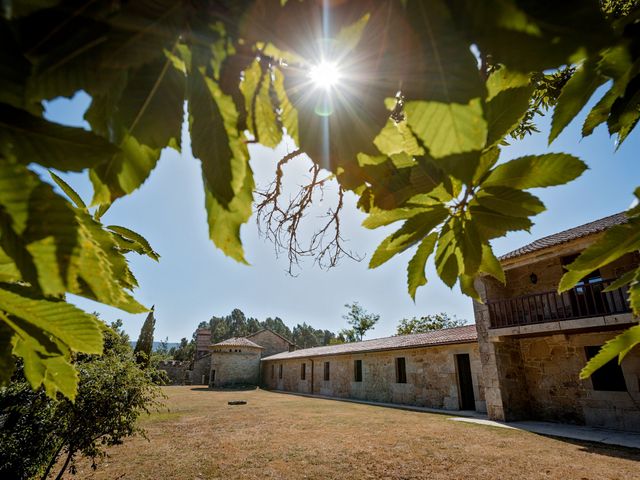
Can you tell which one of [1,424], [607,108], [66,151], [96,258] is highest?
[607,108]

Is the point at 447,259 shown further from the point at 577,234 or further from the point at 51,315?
the point at 577,234

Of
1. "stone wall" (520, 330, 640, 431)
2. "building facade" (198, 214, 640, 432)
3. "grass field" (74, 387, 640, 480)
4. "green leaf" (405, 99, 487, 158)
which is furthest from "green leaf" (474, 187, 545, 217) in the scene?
"stone wall" (520, 330, 640, 431)

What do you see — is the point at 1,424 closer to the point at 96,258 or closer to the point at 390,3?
the point at 96,258

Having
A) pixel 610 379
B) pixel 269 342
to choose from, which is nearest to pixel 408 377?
pixel 610 379

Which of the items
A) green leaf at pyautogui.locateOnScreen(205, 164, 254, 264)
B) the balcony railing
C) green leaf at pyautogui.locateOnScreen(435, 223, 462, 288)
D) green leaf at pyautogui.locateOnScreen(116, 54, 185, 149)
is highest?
the balcony railing

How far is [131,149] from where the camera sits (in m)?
0.57

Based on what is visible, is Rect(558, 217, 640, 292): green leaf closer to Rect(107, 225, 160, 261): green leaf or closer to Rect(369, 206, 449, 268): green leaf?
Rect(369, 206, 449, 268): green leaf

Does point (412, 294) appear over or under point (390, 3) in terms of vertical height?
under

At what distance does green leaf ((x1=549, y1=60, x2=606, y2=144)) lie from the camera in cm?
71

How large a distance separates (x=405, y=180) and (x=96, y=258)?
56 cm

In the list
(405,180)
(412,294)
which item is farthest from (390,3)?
(412,294)

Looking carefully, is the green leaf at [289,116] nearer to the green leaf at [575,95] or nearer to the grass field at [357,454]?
the green leaf at [575,95]

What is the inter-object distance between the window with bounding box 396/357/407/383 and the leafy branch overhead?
17162 mm

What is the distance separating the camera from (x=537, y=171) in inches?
27.5
